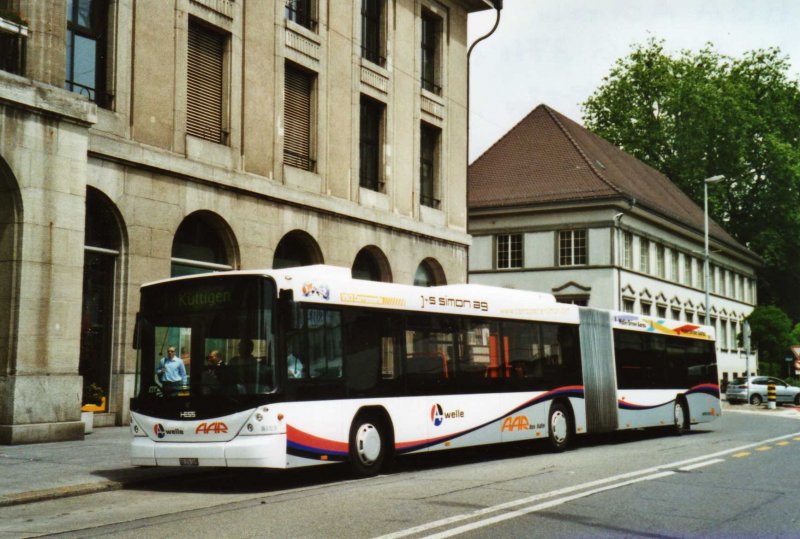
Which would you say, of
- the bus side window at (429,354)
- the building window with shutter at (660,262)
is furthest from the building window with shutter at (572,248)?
the bus side window at (429,354)

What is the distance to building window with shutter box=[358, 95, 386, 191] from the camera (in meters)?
27.5

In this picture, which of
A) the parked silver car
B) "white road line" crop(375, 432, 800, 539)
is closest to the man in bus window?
"white road line" crop(375, 432, 800, 539)

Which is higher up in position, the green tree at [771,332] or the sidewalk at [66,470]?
the green tree at [771,332]

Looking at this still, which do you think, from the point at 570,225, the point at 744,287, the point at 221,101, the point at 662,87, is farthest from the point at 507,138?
the point at 221,101

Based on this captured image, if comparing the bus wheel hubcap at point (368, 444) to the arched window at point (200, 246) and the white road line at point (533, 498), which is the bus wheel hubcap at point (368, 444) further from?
the arched window at point (200, 246)

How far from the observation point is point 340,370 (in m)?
13.4

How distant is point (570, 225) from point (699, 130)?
55.4ft

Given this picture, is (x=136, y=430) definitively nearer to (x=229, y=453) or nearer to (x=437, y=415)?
(x=229, y=453)

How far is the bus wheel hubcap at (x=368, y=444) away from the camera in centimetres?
1362

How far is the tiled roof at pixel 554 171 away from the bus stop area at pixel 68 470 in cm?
→ 3763

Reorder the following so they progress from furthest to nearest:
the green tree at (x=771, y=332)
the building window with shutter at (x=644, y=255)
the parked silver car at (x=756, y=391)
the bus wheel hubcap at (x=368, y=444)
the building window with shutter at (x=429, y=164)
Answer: the green tree at (x=771, y=332)
the building window with shutter at (x=644, y=255)
the parked silver car at (x=756, y=391)
the building window with shutter at (x=429, y=164)
the bus wheel hubcap at (x=368, y=444)

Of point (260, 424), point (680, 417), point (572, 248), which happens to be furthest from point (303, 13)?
point (572, 248)

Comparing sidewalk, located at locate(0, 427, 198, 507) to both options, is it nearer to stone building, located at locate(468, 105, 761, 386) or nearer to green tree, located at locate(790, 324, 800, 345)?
stone building, located at locate(468, 105, 761, 386)

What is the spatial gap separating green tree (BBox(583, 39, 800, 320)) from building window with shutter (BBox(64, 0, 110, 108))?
1912 inches
